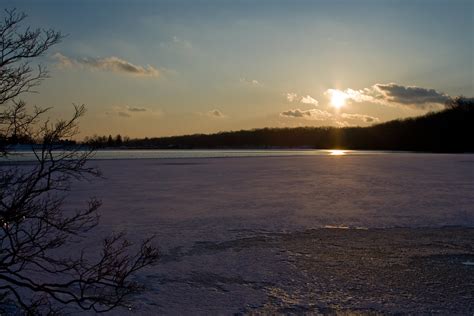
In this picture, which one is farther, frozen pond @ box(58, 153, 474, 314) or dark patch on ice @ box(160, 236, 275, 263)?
dark patch on ice @ box(160, 236, 275, 263)

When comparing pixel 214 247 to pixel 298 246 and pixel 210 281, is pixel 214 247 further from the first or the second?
pixel 210 281

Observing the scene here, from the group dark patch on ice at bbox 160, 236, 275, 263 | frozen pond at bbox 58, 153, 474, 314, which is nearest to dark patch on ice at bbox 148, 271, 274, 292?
frozen pond at bbox 58, 153, 474, 314

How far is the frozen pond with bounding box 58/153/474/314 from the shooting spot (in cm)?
524

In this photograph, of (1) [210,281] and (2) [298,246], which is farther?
(2) [298,246]

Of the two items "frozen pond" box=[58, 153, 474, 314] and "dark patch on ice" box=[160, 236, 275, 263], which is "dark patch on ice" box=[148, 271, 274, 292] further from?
"dark patch on ice" box=[160, 236, 275, 263]

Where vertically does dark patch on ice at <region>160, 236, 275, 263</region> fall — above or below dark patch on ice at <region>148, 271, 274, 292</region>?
above

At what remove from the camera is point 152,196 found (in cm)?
1341

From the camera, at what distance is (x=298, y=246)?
7.52 metres

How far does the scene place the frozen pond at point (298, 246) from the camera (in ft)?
17.2

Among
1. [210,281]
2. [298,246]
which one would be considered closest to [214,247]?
[298,246]

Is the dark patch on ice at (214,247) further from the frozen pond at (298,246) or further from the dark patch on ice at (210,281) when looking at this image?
the dark patch on ice at (210,281)

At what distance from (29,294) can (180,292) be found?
1.76 meters

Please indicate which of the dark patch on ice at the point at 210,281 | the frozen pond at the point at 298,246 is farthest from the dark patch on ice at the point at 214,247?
the dark patch on ice at the point at 210,281

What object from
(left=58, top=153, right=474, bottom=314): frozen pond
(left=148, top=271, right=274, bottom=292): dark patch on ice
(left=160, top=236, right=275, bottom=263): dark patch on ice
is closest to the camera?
(left=58, top=153, right=474, bottom=314): frozen pond
